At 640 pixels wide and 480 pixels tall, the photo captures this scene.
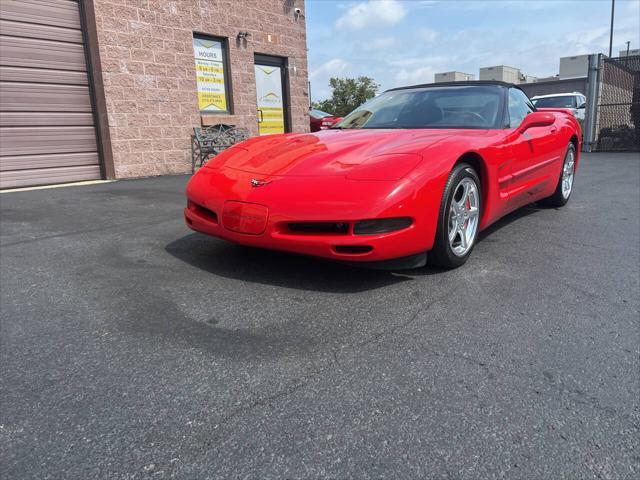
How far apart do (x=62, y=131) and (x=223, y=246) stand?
5777 millimetres

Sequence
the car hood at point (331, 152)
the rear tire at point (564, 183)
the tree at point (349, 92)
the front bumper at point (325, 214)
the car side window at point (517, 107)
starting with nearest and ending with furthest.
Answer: the front bumper at point (325, 214), the car hood at point (331, 152), the car side window at point (517, 107), the rear tire at point (564, 183), the tree at point (349, 92)

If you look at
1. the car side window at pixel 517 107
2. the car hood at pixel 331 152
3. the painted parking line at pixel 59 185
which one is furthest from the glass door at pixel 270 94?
the car hood at pixel 331 152

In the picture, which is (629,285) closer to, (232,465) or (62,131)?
(232,465)

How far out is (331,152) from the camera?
2.92 m

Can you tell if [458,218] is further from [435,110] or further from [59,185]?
[59,185]

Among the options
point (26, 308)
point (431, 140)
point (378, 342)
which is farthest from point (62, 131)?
point (378, 342)

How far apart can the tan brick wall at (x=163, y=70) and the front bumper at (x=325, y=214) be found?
636 cm

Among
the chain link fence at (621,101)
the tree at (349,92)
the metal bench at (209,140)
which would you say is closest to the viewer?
the metal bench at (209,140)

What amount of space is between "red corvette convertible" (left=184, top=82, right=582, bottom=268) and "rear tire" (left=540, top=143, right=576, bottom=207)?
1.10 meters

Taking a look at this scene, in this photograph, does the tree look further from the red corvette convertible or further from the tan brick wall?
the red corvette convertible

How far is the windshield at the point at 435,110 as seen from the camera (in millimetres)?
3514

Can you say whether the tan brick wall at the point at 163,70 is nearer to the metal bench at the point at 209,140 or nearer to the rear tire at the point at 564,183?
the metal bench at the point at 209,140

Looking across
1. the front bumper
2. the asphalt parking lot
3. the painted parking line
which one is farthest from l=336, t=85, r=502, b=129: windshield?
the painted parking line

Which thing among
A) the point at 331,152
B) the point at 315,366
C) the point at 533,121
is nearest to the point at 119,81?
the point at 331,152
